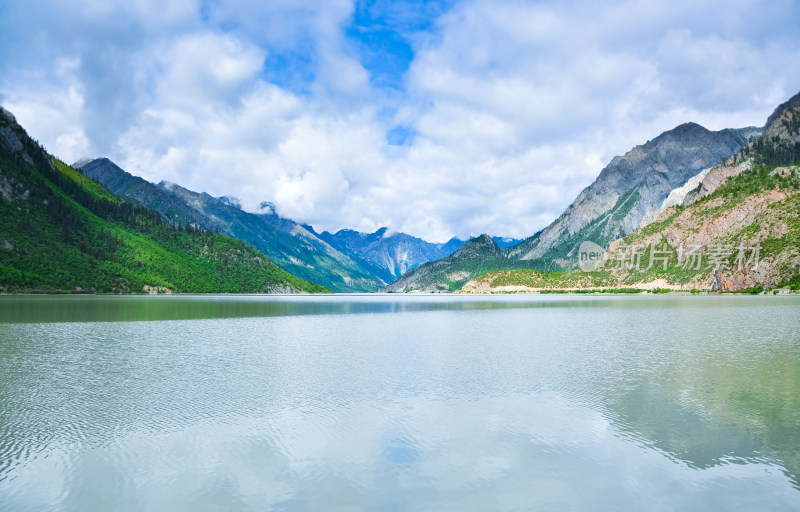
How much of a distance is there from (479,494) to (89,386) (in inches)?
1046

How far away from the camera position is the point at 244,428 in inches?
849

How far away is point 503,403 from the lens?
25.6 metres

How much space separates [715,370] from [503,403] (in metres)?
18.8

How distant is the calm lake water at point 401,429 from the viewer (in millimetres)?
14680

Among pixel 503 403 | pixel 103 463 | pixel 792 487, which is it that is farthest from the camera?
pixel 503 403

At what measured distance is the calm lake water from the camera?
1468cm

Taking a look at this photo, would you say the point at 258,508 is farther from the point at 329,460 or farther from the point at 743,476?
the point at 743,476

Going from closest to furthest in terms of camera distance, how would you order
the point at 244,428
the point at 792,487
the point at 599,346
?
the point at 792,487 → the point at 244,428 → the point at 599,346

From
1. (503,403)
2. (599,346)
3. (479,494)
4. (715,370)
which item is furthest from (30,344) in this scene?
(715,370)

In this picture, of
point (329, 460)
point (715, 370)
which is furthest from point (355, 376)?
point (715, 370)

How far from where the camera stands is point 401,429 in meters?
21.3

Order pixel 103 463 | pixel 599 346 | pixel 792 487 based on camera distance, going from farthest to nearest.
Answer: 1. pixel 599 346
2. pixel 103 463
3. pixel 792 487

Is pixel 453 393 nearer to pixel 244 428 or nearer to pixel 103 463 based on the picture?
pixel 244 428

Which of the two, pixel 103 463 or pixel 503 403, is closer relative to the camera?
pixel 103 463
